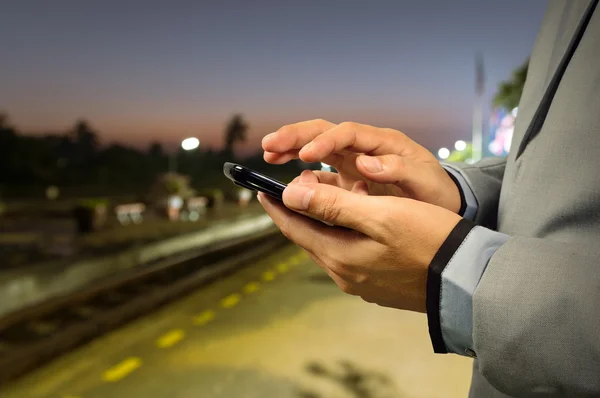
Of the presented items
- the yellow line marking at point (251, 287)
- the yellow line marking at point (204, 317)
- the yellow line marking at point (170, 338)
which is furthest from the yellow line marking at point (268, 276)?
the yellow line marking at point (170, 338)

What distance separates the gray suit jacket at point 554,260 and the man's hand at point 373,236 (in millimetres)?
130

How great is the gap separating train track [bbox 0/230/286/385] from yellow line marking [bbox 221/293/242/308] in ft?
2.73

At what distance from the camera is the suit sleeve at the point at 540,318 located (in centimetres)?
90

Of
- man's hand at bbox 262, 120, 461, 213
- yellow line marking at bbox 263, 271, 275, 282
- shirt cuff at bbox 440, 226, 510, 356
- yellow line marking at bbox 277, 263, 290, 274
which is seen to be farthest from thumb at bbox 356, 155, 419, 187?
yellow line marking at bbox 277, 263, 290, 274

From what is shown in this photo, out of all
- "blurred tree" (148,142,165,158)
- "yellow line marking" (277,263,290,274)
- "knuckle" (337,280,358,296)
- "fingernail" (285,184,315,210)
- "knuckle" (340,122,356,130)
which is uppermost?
"knuckle" (340,122,356,130)

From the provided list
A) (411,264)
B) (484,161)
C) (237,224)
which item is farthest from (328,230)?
(237,224)

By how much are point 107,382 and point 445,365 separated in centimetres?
367

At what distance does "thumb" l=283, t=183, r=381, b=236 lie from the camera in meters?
1.06

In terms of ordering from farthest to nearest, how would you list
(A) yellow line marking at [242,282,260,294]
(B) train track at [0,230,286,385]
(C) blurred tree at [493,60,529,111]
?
(C) blurred tree at [493,60,529,111] → (A) yellow line marking at [242,282,260,294] → (B) train track at [0,230,286,385]

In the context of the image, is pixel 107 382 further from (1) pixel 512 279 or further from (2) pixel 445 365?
(1) pixel 512 279

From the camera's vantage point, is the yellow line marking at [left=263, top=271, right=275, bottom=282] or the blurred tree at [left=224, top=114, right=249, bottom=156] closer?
the yellow line marking at [left=263, top=271, right=275, bottom=282]

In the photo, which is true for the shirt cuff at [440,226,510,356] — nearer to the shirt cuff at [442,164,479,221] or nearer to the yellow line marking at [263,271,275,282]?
the shirt cuff at [442,164,479,221]

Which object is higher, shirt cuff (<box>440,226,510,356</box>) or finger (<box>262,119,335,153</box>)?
finger (<box>262,119,335,153</box>)

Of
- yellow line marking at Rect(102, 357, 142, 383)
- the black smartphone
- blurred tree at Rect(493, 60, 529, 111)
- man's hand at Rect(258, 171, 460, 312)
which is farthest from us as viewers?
blurred tree at Rect(493, 60, 529, 111)
